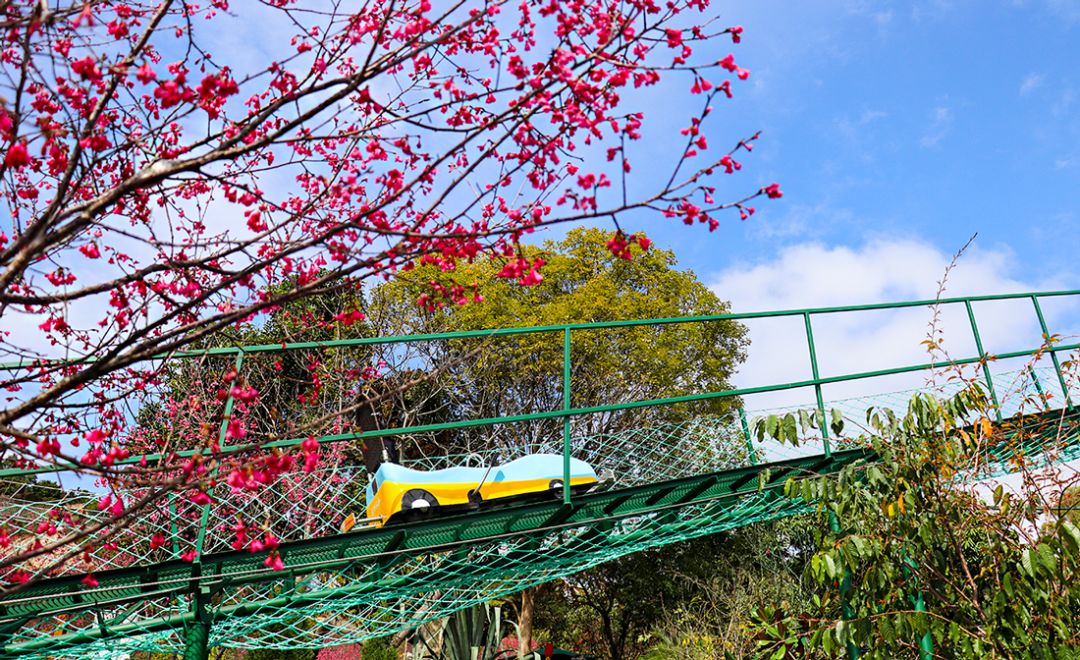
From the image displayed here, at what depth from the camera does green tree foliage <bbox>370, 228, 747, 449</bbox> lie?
14.1m

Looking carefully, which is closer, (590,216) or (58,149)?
(590,216)

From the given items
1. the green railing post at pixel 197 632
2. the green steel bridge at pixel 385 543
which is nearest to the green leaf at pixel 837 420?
the green steel bridge at pixel 385 543

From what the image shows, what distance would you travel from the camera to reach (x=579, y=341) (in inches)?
552

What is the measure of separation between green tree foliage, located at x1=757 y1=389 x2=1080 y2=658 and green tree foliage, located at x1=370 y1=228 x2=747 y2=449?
31.5 ft

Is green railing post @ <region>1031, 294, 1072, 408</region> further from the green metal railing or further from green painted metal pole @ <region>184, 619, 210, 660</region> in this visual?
green painted metal pole @ <region>184, 619, 210, 660</region>

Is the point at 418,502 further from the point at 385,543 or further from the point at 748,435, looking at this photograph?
the point at 748,435

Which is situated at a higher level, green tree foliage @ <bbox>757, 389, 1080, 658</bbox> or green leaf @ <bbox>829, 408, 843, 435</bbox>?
green leaf @ <bbox>829, 408, 843, 435</bbox>

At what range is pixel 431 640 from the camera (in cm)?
1058

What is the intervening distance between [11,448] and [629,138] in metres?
1.88

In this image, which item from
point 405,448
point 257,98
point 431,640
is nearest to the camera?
point 257,98

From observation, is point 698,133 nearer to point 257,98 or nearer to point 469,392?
point 257,98

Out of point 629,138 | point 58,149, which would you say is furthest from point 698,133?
point 58,149

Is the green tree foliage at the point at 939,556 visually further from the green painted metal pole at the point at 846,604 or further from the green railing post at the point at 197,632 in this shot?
the green railing post at the point at 197,632

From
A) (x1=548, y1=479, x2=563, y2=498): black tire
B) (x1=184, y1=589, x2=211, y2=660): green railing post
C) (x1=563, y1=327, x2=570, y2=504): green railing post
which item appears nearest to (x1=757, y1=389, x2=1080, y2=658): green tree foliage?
(x1=563, y1=327, x2=570, y2=504): green railing post
